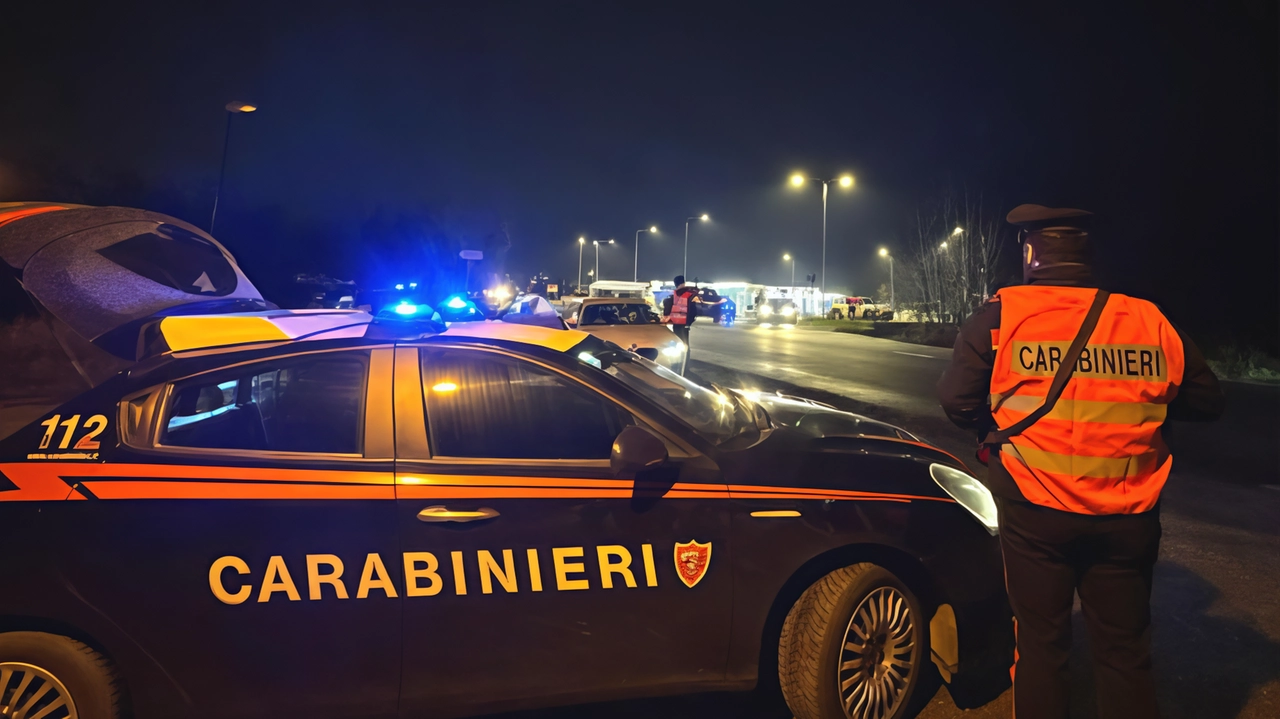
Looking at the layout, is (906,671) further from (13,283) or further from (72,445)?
(13,283)

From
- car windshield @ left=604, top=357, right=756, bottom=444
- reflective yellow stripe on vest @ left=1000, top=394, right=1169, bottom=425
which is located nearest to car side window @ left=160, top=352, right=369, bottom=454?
car windshield @ left=604, top=357, right=756, bottom=444

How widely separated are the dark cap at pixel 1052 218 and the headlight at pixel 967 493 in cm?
105

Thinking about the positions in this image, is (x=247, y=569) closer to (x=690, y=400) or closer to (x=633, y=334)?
(x=690, y=400)

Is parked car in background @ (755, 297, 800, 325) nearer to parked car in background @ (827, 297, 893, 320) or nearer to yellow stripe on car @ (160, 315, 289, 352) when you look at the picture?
parked car in background @ (827, 297, 893, 320)

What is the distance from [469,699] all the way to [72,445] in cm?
156

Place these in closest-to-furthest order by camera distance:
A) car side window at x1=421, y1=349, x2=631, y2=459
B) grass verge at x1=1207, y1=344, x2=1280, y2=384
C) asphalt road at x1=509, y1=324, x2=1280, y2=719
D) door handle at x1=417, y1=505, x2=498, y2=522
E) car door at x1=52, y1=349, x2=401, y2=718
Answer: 1. car door at x1=52, y1=349, x2=401, y2=718
2. door handle at x1=417, y1=505, x2=498, y2=522
3. car side window at x1=421, y1=349, x2=631, y2=459
4. asphalt road at x1=509, y1=324, x2=1280, y2=719
5. grass verge at x1=1207, y1=344, x2=1280, y2=384

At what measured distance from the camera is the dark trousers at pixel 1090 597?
2348 millimetres

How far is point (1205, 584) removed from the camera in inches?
177

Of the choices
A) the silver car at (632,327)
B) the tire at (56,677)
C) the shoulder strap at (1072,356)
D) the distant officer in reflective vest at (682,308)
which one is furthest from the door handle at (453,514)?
the distant officer in reflective vest at (682,308)

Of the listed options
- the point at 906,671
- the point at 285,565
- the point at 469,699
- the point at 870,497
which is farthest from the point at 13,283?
the point at 906,671

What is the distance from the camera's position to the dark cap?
98.7 inches

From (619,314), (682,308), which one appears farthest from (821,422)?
(682,308)

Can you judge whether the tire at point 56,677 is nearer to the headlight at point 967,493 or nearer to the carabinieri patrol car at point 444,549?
the carabinieri patrol car at point 444,549

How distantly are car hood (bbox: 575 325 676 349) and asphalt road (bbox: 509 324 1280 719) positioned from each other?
244cm
